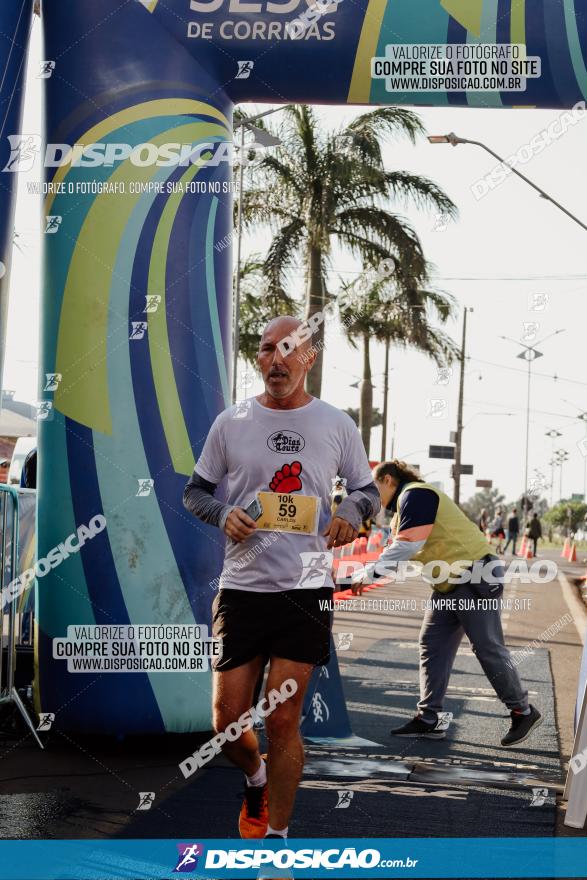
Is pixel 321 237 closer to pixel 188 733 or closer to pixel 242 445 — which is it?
pixel 188 733

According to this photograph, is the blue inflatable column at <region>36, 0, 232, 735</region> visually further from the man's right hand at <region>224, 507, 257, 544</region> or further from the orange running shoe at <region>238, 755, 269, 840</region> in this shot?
the man's right hand at <region>224, 507, 257, 544</region>

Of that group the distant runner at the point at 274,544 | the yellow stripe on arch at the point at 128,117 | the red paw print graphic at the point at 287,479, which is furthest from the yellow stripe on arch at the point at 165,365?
the red paw print graphic at the point at 287,479

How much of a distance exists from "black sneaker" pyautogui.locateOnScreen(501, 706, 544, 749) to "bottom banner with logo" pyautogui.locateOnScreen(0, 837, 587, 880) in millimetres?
2555

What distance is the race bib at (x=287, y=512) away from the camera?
16.2ft

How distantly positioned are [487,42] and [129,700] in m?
4.35

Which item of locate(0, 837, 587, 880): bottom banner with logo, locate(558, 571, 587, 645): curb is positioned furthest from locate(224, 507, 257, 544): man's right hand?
locate(558, 571, 587, 645): curb

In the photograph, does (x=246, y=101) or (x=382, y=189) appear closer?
(x=246, y=101)

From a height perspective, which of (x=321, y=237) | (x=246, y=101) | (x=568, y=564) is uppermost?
(x=321, y=237)

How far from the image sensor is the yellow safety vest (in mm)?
8102

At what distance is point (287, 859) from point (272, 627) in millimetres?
887

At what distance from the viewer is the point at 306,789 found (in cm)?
614

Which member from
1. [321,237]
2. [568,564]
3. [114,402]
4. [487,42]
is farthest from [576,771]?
[568,564]

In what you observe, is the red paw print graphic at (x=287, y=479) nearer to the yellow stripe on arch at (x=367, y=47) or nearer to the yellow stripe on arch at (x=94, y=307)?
the yellow stripe on arch at (x=94, y=307)

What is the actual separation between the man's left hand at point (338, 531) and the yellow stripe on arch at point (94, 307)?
2.58 meters
